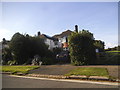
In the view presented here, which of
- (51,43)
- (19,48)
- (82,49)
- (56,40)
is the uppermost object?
(56,40)

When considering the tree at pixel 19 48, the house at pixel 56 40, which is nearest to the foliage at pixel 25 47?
the tree at pixel 19 48

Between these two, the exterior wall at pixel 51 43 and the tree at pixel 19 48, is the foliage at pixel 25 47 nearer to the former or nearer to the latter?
the tree at pixel 19 48

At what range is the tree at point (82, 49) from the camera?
13.2 m

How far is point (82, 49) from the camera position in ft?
44.0

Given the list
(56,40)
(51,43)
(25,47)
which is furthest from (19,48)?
(56,40)

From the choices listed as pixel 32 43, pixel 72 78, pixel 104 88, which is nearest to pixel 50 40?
pixel 32 43

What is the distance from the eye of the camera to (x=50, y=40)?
38375 millimetres

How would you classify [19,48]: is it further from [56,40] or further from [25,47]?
[56,40]

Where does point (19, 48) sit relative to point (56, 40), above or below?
below

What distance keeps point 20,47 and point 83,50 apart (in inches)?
410

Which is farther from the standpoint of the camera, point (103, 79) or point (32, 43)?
point (32, 43)

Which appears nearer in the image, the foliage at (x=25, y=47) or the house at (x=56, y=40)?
the foliage at (x=25, y=47)

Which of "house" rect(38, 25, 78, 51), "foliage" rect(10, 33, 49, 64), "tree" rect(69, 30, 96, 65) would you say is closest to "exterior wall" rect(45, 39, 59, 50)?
"house" rect(38, 25, 78, 51)

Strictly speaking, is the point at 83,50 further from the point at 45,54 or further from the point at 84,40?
the point at 45,54
